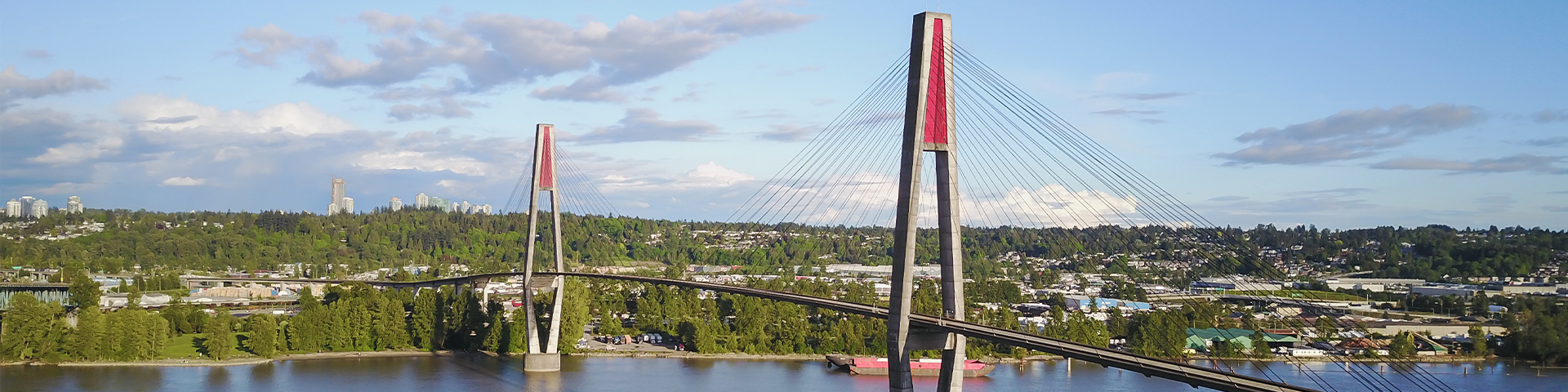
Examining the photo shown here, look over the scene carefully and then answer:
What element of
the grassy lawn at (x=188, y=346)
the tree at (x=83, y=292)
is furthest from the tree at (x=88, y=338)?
the tree at (x=83, y=292)

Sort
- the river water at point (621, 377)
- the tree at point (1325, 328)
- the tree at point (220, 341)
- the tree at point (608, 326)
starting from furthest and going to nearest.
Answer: the tree at point (608, 326)
the tree at point (220, 341)
the river water at point (621, 377)
the tree at point (1325, 328)

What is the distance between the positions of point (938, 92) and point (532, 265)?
17.3m

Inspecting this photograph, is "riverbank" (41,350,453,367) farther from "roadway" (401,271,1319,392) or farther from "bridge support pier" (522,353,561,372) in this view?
"roadway" (401,271,1319,392)

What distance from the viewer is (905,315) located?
42.8ft

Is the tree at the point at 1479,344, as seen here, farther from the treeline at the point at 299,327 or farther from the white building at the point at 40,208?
the white building at the point at 40,208

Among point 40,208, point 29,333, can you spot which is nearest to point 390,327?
point 29,333

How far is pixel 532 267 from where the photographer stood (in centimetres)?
2870

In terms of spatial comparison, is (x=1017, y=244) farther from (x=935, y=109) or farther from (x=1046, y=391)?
(x=935, y=109)

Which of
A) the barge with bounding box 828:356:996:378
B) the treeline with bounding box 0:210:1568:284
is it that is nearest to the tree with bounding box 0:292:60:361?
the barge with bounding box 828:356:996:378

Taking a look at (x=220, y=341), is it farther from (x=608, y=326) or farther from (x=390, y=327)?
(x=608, y=326)

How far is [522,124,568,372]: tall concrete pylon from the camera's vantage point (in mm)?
27438

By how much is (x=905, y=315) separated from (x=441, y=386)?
43.8 ft

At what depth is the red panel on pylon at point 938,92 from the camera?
1347cm

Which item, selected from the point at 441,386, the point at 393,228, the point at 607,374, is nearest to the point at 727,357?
the point at 607,374
